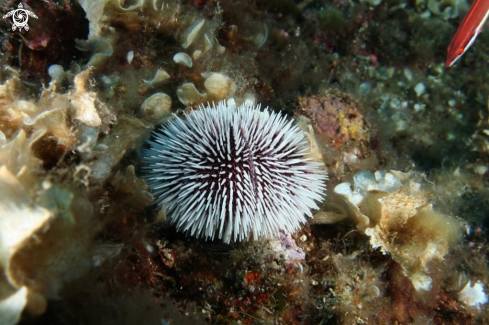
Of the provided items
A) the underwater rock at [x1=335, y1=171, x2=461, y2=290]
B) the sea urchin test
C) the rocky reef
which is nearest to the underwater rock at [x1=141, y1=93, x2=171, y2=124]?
the rocky reef

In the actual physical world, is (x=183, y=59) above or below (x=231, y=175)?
above

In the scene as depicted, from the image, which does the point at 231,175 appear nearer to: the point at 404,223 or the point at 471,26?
the point at 404,223

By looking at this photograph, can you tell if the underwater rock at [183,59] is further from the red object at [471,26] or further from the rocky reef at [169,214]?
the red object at [471,26]

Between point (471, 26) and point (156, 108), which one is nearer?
point (156, 108)

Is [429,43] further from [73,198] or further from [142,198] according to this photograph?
[73,198]

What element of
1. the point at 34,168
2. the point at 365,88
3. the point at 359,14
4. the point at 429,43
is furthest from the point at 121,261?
the point at 429,43

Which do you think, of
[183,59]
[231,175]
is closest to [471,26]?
[183,59]
